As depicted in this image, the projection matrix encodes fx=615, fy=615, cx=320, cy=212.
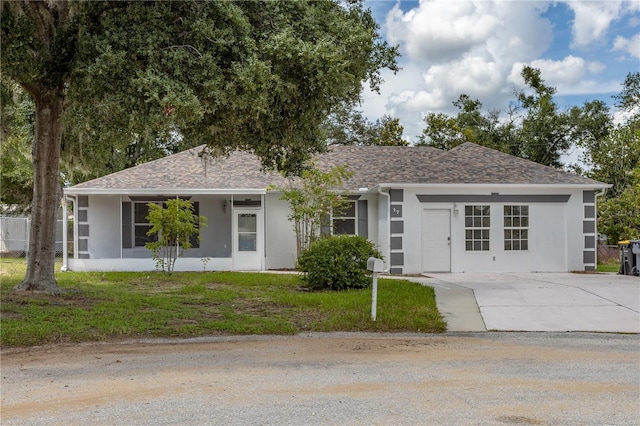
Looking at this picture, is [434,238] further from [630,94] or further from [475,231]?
[630,94]

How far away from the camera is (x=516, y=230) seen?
1850 cm

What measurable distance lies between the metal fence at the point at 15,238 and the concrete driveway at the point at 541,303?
64.7ft

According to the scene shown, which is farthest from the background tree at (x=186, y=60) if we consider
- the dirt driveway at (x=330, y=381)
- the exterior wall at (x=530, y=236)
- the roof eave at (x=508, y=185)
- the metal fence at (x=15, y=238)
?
the metal fence at (x=15, y=238)

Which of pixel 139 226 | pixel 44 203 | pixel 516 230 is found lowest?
pixel 516 230

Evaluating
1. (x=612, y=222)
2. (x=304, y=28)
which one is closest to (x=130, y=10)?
(x=304, y=28)

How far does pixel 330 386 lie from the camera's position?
602cm

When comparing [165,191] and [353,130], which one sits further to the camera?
[353,130]

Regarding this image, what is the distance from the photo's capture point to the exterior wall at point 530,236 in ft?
59.9

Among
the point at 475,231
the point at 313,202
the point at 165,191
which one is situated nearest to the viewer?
the point at 475,231

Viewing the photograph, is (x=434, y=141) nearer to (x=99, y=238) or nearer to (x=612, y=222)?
(x=612, y=222)

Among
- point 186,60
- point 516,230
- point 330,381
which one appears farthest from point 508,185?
point 330,381

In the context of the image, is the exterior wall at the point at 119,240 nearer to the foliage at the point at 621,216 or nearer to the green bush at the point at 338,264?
the green bush at the point at 338,264

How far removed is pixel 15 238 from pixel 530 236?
73.3ft

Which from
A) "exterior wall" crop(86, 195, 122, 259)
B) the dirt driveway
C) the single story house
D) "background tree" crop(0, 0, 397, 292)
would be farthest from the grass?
"exterior wall" crop(86, 195, 122, 259)
